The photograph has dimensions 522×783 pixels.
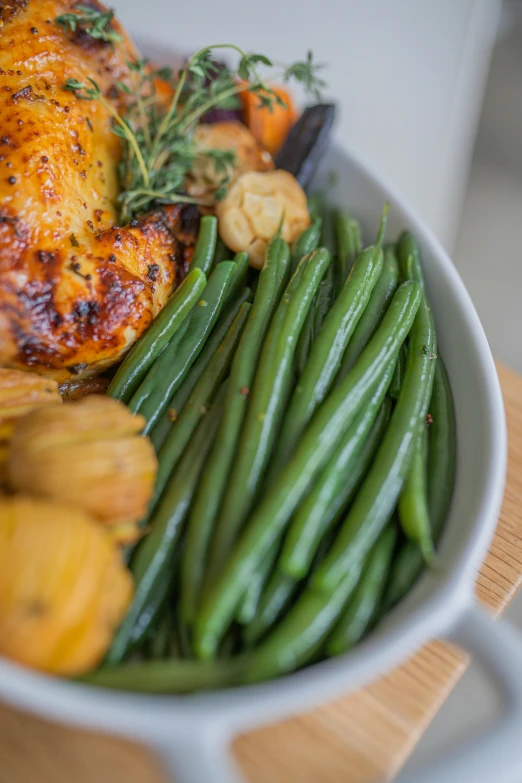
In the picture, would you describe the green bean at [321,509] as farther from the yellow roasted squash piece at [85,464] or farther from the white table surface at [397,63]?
the white table surface at [397,63]

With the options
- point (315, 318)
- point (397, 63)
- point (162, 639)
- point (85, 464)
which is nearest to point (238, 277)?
point (315, 318)

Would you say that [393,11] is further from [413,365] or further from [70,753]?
[70,753]

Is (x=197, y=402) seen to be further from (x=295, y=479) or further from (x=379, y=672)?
(x=379, y=672)

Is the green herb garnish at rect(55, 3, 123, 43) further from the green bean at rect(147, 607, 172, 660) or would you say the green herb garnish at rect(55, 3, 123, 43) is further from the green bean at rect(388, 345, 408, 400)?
the green bean at rect(147, 607, 172, 660)

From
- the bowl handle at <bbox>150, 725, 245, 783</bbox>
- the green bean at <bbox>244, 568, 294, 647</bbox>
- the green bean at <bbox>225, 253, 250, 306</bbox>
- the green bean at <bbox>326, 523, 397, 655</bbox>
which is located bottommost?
the bowl handle at <bbox>150, 725, 245, 783</bbox>

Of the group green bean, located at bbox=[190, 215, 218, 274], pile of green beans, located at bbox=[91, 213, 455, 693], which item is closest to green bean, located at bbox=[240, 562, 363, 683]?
pile of green beans, located at bbox=[91, 213, 455, 693]

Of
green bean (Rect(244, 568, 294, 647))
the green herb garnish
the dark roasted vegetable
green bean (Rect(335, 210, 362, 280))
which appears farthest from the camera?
the dark roasted vegetable

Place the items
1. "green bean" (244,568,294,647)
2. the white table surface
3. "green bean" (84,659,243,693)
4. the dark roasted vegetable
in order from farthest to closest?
the white table surface → the dark roasted vegetable → "green bean" (244,568,294,647) → "green bean" (84,659,243,693)
